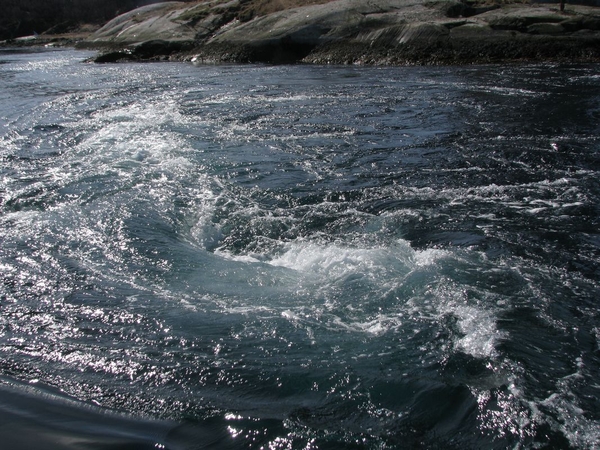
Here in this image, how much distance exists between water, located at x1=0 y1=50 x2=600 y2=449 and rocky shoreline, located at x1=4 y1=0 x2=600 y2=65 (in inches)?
370

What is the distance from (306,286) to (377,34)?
20.0m

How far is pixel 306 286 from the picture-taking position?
17.1ft

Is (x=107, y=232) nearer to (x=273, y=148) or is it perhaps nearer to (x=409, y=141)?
(x=273, y=148)

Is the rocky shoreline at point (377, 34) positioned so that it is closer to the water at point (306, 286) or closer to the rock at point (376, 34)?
the rock at point (376, 34)

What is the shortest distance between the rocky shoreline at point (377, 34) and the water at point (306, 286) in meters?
9.40

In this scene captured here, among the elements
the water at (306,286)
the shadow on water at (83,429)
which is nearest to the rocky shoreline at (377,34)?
the water at (306,286)

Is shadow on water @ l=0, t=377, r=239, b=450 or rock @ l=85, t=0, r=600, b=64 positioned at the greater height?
rock @ l=85, t=0, r=600, b=64

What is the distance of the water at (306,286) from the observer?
3.52 m

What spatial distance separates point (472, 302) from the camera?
185 inches

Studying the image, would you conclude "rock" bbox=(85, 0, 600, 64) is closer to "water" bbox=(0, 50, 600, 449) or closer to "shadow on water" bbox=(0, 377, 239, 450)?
"water" bbox=(0, 50, 600, 449)

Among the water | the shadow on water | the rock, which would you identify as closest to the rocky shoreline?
the rock

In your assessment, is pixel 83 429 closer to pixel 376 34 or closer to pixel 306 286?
pixel 306 286

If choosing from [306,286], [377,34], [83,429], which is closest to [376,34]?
[377,34]

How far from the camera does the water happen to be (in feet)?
11.6
